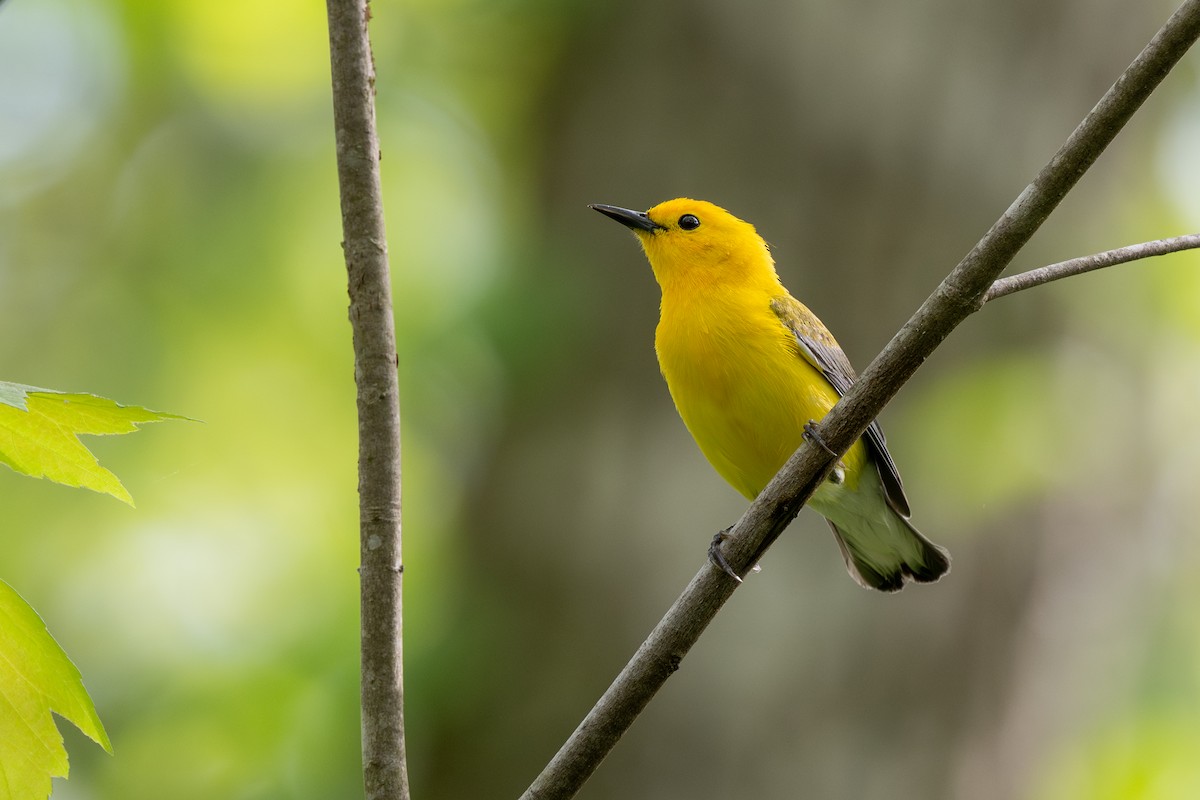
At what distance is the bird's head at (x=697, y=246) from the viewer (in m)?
4.64

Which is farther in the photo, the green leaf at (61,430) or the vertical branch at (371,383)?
the vertical branch at (371,383)

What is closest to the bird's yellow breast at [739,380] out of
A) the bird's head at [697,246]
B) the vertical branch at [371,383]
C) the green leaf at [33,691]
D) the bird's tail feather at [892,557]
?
the bird's head at [697,246]

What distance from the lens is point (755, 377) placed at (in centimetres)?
419

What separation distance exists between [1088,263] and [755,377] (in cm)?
228

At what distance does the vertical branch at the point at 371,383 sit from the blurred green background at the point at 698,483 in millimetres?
2260

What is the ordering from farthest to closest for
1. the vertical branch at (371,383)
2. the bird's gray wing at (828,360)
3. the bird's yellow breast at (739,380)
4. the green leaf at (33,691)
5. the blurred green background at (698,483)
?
the blurred green background at (698,483)
the bird's gray wing at (828,360)
the bird's yellow breast at (739,380)
the vertical branch at (371,383)
the green leaf at (33,691)

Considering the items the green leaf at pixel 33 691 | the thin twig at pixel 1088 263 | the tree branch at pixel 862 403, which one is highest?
the thin twig at pixel 1088 263

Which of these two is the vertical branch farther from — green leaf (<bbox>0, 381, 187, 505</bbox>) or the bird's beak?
the bird's beak

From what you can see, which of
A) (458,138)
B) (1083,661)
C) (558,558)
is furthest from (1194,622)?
(458,138)

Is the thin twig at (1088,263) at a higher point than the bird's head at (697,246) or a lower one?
lower

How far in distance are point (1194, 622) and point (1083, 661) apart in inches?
135

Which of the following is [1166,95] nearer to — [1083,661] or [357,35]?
[1083,661]

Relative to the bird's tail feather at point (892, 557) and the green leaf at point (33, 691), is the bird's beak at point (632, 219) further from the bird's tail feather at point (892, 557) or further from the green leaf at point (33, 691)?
the green leaf at point (33, 691)

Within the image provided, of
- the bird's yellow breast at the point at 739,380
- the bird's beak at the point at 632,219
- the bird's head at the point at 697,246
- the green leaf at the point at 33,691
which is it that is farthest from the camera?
the bird's beak at the point at 632,219
